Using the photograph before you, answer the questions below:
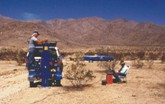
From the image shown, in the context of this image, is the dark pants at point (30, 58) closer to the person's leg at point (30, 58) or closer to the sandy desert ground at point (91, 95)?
the person's leg at point (30, 58)

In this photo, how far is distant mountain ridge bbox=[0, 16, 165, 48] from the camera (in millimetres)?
122688

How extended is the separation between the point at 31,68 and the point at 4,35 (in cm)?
10797

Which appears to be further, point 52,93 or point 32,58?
point 32,58

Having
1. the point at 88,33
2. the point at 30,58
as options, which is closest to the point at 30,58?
the point at 30,58

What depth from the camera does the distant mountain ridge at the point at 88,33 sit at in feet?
403

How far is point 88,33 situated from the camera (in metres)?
177

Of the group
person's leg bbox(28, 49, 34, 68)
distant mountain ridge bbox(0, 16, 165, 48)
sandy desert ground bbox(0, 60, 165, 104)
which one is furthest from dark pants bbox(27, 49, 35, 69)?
distant mountain ridge bbox(0, 16, 165, 48)

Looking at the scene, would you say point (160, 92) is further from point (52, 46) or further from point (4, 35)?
point (4, 35)

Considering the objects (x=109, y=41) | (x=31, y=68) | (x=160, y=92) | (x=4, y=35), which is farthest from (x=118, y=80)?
(x=109, y=41)

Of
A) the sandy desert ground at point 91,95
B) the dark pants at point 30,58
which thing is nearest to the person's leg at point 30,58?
the dark pants at point 30,58

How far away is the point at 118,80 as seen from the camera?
58.0ft

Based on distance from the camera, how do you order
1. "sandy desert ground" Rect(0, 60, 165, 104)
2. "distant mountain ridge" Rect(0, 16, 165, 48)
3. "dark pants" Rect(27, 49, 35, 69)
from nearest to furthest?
"sandy desert ground" Rect(0, 60, 165, 104), "dark pants" Rect(27, 49, 35, 69), "distant mountain ridge" Rect(0, 16, 165, 48)

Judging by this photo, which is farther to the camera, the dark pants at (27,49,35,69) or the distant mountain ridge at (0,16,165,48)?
the distant mountain ridge at (0,16,165,48)

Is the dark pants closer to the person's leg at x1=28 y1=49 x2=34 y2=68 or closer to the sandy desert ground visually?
the person's leg at x1=28 y1=49 x2=34 y2=68
